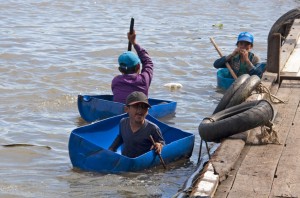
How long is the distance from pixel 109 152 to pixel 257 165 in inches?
83.2

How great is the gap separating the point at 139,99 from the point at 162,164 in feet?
2.98

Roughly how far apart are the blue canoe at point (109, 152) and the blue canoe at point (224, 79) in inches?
142

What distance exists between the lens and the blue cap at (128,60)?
9627 millimetres

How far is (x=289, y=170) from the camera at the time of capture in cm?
626

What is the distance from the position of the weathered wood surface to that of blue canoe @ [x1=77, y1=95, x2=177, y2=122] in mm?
3030

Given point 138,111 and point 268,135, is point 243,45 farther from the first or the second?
point 268,135

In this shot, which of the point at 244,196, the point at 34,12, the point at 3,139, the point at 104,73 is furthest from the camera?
the point at 34,12

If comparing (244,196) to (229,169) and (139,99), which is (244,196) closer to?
(229,169)

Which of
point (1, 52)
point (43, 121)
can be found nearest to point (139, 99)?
point (43, 121)

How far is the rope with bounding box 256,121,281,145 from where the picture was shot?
6.98 meters

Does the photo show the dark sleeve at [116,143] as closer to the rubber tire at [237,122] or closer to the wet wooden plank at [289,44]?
the rubber tire at [237,122]

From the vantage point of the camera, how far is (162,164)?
27.6 ft

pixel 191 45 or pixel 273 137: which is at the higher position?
pixel 273 137

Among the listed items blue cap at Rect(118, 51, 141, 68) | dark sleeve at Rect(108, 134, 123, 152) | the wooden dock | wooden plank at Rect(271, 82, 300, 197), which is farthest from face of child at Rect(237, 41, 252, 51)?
wooden plank at Rect(271, 82, 300, 197)
